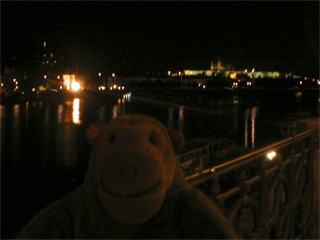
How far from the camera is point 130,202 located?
1.37 meters

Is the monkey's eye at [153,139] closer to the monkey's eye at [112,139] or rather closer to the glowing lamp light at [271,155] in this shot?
the monkey's eye at [112,139]

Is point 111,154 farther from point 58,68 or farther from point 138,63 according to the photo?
point 138,63

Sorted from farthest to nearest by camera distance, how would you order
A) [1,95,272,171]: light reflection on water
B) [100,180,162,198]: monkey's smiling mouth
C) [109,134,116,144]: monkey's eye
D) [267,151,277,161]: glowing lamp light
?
1. [1,95,272,171]: light reflection on water
2. [267,151,277,161]: glowing lamp light
3. [109,134,116,144]: monkey's eye
4. [100,180,162,198]: monkey's smiling mouth

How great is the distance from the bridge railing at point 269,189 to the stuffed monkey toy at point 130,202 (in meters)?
0.43

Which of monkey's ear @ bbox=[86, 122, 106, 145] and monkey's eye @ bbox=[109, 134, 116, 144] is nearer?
monkey's eye @ bbox=[109, 134, 116, 144]

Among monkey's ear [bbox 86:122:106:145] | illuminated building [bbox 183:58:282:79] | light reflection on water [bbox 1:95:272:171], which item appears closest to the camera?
monkey's ear [bbox 86:122:106:145]

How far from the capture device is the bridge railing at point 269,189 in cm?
228

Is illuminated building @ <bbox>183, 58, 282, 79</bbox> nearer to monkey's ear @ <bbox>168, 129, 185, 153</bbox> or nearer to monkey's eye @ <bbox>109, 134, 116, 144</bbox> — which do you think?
monkey's ear @ <bbox>168, 129, 185, 153</bbox>

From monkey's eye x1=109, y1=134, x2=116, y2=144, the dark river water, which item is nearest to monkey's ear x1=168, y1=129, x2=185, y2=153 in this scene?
monkey's eye x1=109, y1=134, x2=116, y2=144

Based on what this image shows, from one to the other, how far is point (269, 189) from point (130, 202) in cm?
183

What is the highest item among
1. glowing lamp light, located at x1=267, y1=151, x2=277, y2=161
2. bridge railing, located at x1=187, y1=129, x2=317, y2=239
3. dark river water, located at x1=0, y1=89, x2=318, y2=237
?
glowing lamp light, located at x1=267, y1=151, x2=277, y2=161

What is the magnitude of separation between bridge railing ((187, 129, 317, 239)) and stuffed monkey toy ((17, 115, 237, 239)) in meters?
0.43

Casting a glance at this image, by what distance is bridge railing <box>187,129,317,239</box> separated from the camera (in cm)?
228

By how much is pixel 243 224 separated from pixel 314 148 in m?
1.72
